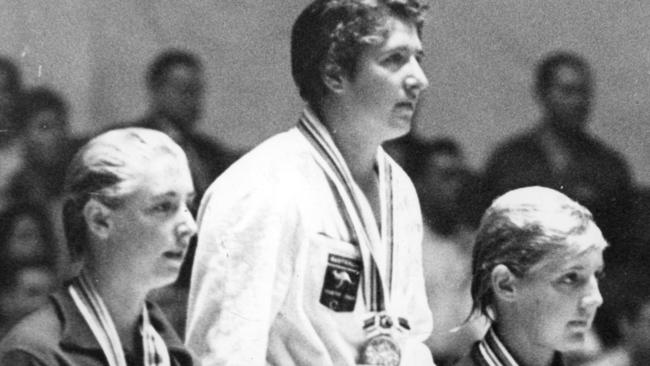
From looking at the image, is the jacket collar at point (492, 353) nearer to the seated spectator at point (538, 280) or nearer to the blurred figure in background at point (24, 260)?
the seated spectator at point (538, 280)

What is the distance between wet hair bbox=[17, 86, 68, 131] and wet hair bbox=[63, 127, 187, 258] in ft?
0.73

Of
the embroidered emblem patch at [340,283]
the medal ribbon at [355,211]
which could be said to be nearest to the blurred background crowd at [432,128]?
the medal ribbon at [355,211]

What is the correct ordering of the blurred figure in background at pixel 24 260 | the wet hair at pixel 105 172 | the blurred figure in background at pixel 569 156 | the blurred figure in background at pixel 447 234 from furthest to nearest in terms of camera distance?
1. the blurred figure in background at pixel 569 156
2. the blurred figure in background at pixel 447 234
3. the blurred figure in background at pixel 24 260
4. the wet hair at pixel 105 172

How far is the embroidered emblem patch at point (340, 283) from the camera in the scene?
462cm

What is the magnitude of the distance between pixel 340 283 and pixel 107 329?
2.16 feet

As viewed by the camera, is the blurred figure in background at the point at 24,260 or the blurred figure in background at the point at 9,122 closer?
the blurred figure in background at the point at 24,260

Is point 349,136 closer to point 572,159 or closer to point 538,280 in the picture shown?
point 538,280

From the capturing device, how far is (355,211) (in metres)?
4.68

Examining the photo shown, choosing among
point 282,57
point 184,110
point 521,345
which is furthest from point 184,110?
point 521,345

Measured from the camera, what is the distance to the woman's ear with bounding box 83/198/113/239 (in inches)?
173

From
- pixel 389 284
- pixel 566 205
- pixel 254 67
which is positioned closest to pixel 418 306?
pixel 389 284

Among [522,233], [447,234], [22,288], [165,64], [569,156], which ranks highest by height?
[165,64]

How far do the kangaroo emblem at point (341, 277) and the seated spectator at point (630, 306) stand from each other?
36.9 inches

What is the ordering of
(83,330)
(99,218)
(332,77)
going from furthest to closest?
(332,77) → (99,218) → (83,330)
